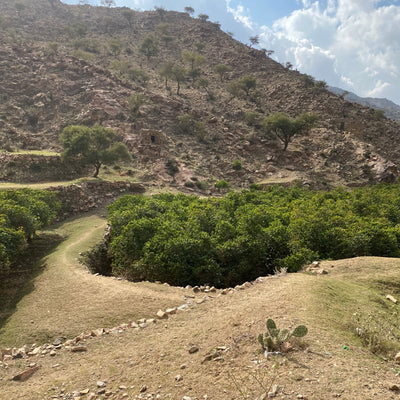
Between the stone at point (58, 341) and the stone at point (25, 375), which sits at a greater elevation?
the stone at point (25, 375)

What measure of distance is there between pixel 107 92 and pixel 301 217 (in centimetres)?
4002

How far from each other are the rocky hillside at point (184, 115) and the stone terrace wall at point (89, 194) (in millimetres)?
4208

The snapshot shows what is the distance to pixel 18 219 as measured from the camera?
14.9 m

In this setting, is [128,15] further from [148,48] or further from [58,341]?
[58,341]

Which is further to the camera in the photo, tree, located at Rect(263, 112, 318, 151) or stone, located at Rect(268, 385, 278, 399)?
tree, located at Rect(263, 112, 318, 151)

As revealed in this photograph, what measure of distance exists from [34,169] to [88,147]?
18.3 feet

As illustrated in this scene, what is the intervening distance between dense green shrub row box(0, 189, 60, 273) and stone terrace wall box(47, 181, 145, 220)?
3.53 metres

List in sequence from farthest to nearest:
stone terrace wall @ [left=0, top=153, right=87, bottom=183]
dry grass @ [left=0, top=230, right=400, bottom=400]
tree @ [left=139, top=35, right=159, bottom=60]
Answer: tree @ [left=139, top=35, right=159, bottom=60] < stone terrace wall @ [left=0, top=153, right=87, bottom=183] < dry grass @ [left=0, top=230, right=400, bottom=400]

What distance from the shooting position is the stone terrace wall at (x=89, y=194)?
24.3m

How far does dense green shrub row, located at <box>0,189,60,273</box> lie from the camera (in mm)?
12487

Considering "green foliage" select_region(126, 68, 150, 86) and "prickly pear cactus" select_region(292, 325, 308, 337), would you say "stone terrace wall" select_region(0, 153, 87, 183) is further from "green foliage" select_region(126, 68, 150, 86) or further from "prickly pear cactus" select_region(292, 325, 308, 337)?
"prickly pear cactus" select_region(292, 325, 308, 337)

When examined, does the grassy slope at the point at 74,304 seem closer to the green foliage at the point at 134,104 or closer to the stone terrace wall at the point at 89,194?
the stone terrace wall at the point at 89,194

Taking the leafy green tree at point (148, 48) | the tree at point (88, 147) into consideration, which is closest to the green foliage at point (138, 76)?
the leafy green tree at point (148, 48)

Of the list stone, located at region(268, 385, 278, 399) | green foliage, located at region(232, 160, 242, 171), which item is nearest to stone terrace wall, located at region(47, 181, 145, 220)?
green foliage, located at region(232, 160, 242, 171)
